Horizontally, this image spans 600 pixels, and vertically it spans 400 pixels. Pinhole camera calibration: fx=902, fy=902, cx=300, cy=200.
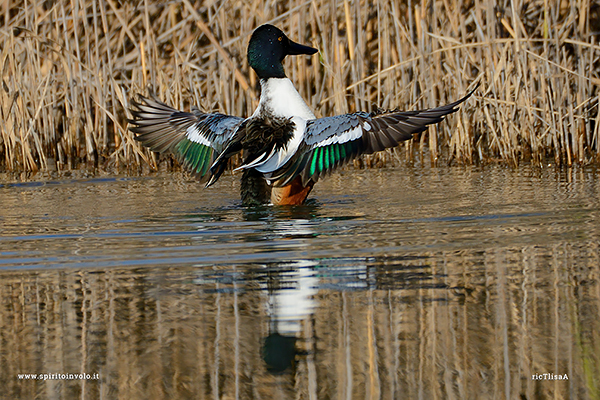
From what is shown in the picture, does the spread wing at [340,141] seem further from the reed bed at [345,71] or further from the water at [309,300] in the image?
the reed bed at [345,71]

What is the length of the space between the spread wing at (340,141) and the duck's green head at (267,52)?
2.49 feet

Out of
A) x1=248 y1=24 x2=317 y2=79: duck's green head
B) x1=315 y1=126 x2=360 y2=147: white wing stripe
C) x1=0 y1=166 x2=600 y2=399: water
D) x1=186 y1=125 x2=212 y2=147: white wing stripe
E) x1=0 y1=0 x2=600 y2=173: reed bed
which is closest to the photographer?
x1=0 y1=166 x2=600 y2=399: water

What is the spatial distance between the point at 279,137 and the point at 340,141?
0.36m

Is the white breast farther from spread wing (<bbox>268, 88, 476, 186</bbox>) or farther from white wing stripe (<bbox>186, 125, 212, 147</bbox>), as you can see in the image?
white wing stripe (<bbox>186, 125, 212, 147</bbox>)

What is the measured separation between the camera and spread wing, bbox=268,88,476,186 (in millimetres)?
5199

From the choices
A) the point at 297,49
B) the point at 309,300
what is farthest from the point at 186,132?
the point at 309,300

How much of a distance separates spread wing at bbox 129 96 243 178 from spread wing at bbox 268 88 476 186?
0.70 metres

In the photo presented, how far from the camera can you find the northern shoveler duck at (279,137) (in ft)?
17.1

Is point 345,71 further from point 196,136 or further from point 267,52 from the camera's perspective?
point 196,136

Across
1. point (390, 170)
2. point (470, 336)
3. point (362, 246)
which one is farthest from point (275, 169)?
point (470, 336)

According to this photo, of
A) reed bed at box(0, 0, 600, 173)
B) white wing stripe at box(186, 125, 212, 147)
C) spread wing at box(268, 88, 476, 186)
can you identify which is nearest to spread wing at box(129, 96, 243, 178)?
white wing stripe at box(186, 125, 212, 147)

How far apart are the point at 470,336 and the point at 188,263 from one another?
4.88ft

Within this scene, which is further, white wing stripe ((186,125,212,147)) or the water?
white wing stripe ((186,125,212,147))

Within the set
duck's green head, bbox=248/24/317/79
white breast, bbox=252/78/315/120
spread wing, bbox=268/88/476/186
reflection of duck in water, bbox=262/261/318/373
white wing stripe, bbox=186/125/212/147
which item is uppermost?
duck's green head, bbox=248/24/317/79
